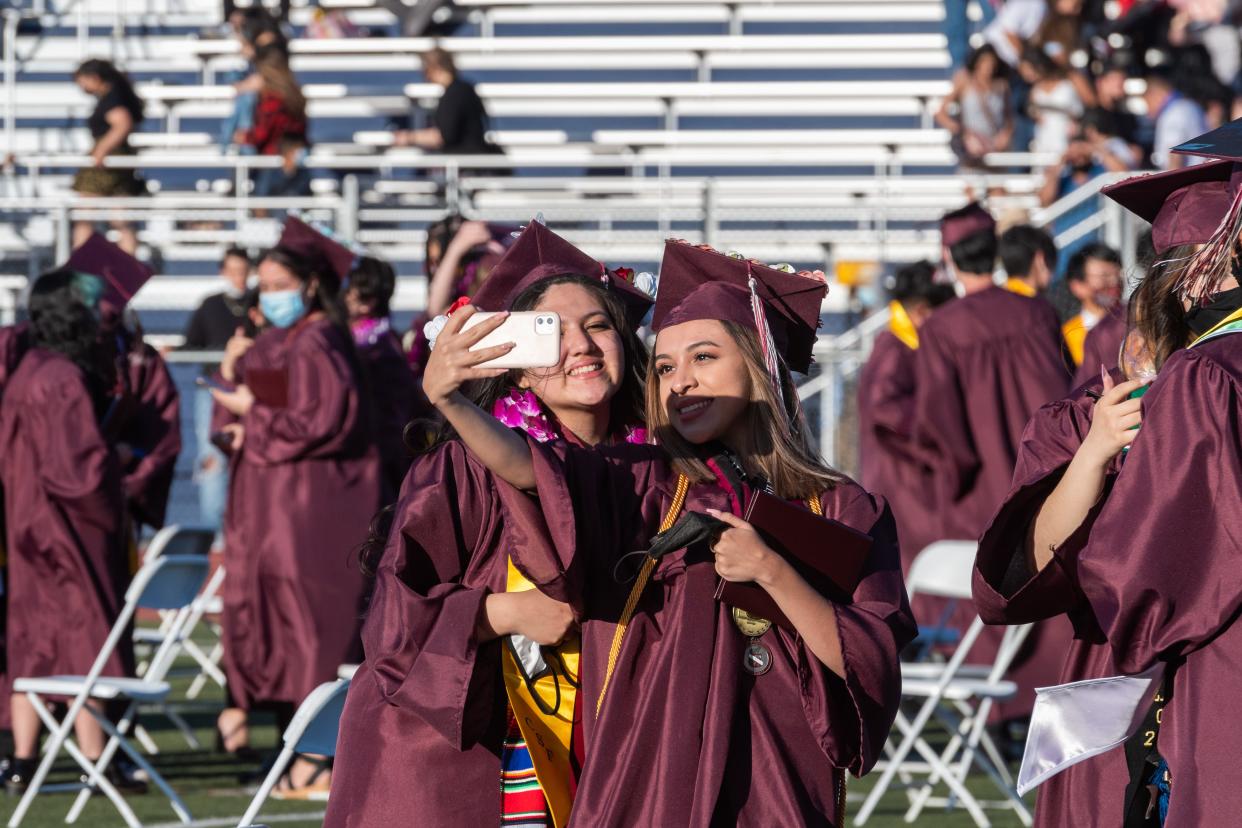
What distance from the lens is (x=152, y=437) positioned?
837 cm

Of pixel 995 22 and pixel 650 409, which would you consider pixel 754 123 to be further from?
pixel 650 409

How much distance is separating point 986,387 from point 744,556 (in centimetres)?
558

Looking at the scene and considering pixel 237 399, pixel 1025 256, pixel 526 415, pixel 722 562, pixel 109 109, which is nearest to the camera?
pixel 722 562

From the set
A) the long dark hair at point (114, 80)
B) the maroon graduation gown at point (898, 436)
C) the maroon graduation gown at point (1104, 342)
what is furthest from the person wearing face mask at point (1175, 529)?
the long dark hair at point (114, 80)

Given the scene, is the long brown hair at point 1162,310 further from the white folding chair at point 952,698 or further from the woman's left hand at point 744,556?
the white folding chair at point 952,698

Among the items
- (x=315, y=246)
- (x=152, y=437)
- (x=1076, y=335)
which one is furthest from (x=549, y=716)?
(x=1076, y=335)

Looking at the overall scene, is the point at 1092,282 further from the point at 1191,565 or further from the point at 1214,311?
the point at 1191,565

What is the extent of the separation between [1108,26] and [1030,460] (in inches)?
530

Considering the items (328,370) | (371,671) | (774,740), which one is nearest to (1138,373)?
(774,740)

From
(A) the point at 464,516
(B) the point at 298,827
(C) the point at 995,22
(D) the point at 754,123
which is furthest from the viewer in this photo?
(D) the point at 754,123

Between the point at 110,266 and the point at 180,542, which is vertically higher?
the point at 110,266

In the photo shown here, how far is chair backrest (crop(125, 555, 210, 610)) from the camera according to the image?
698 centimetres

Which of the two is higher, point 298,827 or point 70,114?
point 70,114

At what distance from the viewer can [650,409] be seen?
3.47 meters
